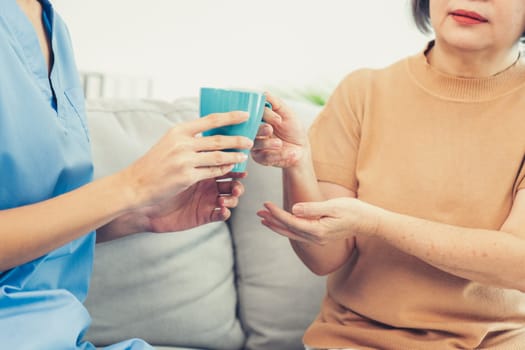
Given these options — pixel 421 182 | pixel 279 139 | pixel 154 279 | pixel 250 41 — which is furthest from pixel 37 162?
pixel 250 41

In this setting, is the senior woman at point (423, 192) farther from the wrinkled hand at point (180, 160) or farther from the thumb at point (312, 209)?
the wrinkled hand at point (180, 160)

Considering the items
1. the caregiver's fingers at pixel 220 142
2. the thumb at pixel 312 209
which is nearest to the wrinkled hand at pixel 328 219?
the thumb at pixel 312 209

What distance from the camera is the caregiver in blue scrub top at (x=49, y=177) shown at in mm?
962

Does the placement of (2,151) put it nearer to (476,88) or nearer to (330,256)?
(330,256)

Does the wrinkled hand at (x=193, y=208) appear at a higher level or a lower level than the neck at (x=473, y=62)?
lower

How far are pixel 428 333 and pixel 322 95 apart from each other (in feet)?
6.51

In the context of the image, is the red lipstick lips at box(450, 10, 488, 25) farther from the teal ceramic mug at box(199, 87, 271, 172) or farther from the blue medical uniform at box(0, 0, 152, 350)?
the blue medical uniform at box(0, 0, 152, 350)

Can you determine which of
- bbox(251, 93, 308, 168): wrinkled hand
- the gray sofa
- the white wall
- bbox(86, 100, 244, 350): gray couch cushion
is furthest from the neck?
the white wall

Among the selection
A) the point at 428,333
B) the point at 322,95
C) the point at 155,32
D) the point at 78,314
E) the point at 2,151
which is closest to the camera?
the point at 2,151

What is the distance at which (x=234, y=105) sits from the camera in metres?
0.99

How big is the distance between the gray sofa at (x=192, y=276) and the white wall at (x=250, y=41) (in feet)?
6.82

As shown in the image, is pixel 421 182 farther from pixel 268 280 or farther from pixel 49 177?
pixel 49 177

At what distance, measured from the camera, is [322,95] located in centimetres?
313

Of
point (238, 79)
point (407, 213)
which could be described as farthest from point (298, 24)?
point (407, 213)
